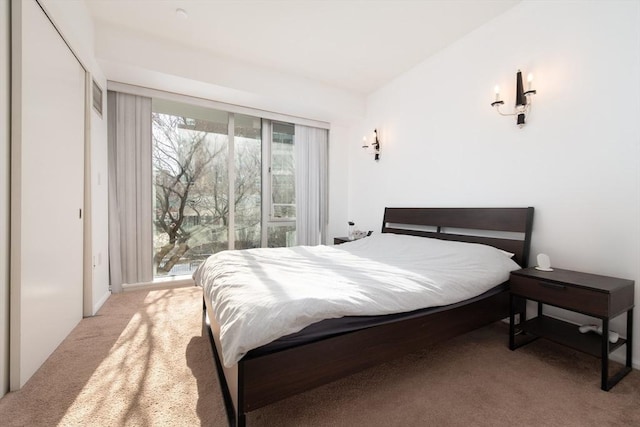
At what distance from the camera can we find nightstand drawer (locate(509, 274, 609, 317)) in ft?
4.88

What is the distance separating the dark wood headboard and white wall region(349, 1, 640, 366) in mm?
113

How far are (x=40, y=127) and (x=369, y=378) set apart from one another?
251 cm

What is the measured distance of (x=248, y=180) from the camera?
12.9ft

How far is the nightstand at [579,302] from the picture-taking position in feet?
4.89

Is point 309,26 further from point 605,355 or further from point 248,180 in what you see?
point 605,355

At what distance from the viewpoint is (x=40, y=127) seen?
1696mm

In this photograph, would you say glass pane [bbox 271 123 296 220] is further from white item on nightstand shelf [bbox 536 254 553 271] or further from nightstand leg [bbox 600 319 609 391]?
nightstand leg [bbox 600 319 609 391]

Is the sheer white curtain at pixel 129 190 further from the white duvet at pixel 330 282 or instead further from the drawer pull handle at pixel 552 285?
the drawer pull handle at pixel 552 285

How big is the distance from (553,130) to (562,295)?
1.25 metres

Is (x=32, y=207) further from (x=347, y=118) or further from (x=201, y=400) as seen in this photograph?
(x=347, y=118)

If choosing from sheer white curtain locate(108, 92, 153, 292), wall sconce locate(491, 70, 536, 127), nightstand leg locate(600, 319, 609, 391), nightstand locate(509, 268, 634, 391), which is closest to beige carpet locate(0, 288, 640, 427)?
nightstand leg locate(600, 319, 609, 391)

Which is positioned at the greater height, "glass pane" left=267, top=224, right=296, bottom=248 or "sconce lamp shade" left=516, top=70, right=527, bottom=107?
"sconce lamp shade" left=516, top=70, right=527, bottom=107

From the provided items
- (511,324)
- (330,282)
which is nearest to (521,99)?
(511,324)

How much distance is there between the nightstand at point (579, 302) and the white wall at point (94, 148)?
11.4ft
